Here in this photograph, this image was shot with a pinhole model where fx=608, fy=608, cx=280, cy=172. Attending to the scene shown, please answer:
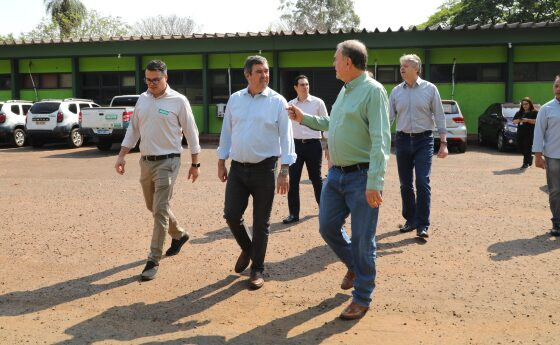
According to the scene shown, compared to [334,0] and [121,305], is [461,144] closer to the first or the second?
[121,305]

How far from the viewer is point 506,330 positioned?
4270mm

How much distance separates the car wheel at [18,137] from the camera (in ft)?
70.3

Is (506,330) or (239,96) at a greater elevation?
(239,96)

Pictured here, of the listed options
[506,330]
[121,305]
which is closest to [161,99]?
[121,305]

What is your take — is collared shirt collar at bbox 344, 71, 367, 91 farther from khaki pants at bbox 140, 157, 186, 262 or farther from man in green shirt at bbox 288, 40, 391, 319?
khaki pants at bbox 140, 157, 186, 262

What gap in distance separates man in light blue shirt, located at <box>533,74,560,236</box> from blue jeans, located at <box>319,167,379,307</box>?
11.9ft

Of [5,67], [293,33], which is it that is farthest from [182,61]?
[5,67]

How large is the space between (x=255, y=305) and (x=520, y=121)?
427 inches

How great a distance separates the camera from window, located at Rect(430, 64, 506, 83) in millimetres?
22281

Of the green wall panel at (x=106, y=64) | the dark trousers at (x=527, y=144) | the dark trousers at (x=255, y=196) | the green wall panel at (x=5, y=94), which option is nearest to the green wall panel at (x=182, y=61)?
the green wall panel at (x=106, y=64)

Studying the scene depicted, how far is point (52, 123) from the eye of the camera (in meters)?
20.2

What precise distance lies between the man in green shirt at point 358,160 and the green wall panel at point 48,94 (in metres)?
24.1

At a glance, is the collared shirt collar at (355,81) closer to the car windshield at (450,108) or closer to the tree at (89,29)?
the car windshield at (450,108)

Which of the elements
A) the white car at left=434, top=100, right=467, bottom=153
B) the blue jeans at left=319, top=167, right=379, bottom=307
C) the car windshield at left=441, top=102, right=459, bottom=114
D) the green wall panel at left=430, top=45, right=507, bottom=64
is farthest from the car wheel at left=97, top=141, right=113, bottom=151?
the blue jeans at left=319, top=167, right=379, bottom=307
